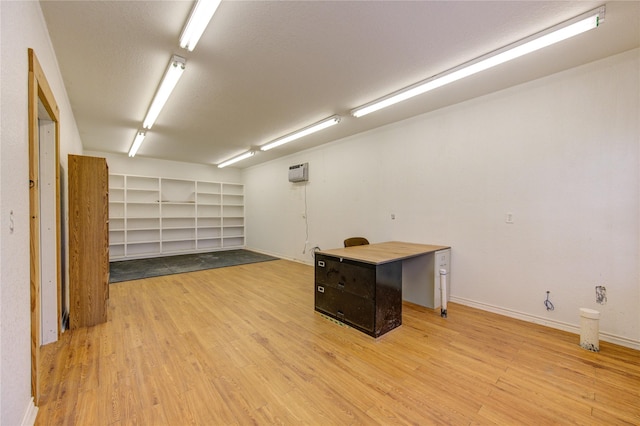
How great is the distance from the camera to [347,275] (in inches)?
116

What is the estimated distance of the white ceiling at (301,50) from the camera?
6.49 ft

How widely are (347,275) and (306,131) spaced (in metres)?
2.83

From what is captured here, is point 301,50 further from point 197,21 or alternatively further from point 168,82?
point 168,82

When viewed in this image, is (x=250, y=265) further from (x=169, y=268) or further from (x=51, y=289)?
(x=51, y=289)

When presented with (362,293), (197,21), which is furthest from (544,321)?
(197,21)

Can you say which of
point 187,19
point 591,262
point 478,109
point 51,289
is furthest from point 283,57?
point 591,262

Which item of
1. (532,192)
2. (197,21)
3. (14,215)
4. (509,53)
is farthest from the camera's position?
(532,192)

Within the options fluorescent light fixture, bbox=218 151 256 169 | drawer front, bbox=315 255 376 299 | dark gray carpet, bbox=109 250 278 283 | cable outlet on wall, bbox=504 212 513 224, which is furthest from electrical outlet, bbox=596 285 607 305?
fluorescent light fixture, bbox=218 151 256 169

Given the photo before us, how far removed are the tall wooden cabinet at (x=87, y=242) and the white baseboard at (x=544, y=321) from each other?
15.2 ft

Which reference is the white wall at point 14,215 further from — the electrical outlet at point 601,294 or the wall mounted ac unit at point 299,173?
the wall mounted ac unit at point 299,173

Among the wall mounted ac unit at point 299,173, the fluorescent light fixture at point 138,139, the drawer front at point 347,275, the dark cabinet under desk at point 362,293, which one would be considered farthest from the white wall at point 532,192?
the fluorescent light fixture at point 138,139

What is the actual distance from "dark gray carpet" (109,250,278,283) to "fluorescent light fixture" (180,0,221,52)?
4626 mm

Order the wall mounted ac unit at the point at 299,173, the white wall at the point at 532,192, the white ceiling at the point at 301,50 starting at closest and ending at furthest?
the white ceiling at the point at 301,50
the white wall at the point at 532,192
the wall mounted ac unit at the point at 299,173

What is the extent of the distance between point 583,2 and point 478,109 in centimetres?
156
